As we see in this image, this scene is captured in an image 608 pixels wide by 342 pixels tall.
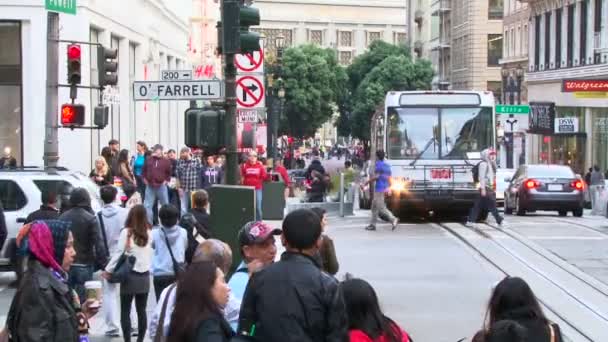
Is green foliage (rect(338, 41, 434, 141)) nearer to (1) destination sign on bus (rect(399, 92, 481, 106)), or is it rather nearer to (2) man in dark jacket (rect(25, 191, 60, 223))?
(1) destination sign on bus (rect(399, 92, 481, 106))

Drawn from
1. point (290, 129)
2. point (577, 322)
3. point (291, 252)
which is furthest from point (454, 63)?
point (291, 252)

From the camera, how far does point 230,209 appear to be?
11734 millimetres

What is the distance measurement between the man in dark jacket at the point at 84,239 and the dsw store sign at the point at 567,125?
4249cm

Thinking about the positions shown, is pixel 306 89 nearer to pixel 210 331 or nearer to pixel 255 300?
pixel 255 300

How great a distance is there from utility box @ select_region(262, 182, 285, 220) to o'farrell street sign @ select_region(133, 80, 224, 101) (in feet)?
42.6

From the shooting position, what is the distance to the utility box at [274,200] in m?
27.9

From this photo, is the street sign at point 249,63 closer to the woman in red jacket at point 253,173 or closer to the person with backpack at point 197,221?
the person with backpack at point 197,221

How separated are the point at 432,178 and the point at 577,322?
11.8 m

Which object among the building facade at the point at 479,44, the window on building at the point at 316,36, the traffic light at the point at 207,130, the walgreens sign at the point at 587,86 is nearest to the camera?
the traffic light at the point at 207,130

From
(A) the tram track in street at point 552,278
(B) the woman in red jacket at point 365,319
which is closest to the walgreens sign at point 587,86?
(A) the tram track in street at point 552,278

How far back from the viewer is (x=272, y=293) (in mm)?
5973

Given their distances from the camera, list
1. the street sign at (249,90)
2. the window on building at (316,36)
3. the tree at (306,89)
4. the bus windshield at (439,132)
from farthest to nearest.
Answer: the window on building at (316,36) → the tree at (306,89) → the bus windshield at (439,132) → the street sign at (249,90)

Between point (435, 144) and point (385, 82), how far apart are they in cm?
5260

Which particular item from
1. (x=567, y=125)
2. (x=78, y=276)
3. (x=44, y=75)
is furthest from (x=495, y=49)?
(x=78, y=276)
